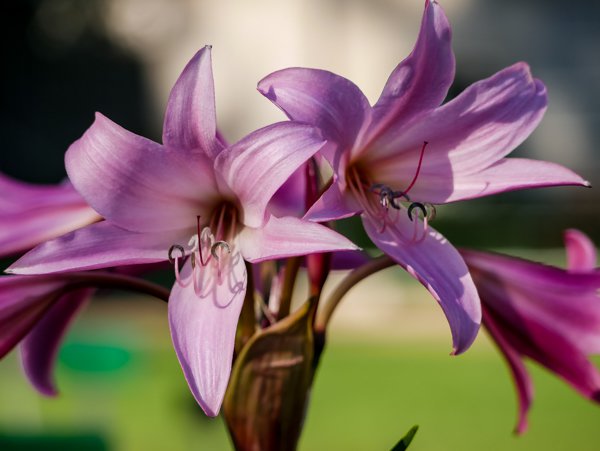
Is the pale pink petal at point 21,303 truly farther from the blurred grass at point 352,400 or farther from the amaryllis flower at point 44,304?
the blurred grass at point 352,400

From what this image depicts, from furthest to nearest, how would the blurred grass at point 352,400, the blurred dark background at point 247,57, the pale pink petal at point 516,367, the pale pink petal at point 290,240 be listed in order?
the blurred dark background at point 247,57 < the blurred grass at point 352,400 < the pale pink petal at point 516,367 < the pale pink petal at point 290,240

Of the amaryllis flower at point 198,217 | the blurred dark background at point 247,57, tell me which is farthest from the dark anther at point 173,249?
the blurred dark background at point 247,57

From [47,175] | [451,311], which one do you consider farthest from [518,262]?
[47,175]

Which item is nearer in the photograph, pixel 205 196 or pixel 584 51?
pixel 205 196

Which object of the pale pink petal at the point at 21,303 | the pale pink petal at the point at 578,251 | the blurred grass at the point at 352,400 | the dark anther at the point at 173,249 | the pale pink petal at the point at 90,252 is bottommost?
the blurred grass at the point at 352,400

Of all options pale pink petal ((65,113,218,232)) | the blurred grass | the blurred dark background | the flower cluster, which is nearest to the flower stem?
the flower cluster

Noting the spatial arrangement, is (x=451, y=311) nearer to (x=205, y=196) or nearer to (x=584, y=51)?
(x=205, y=196)

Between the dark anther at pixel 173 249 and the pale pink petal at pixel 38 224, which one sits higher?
the dark anther at pixel 173 249

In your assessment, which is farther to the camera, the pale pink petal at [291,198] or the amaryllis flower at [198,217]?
the pale pink petal at [291,198]
